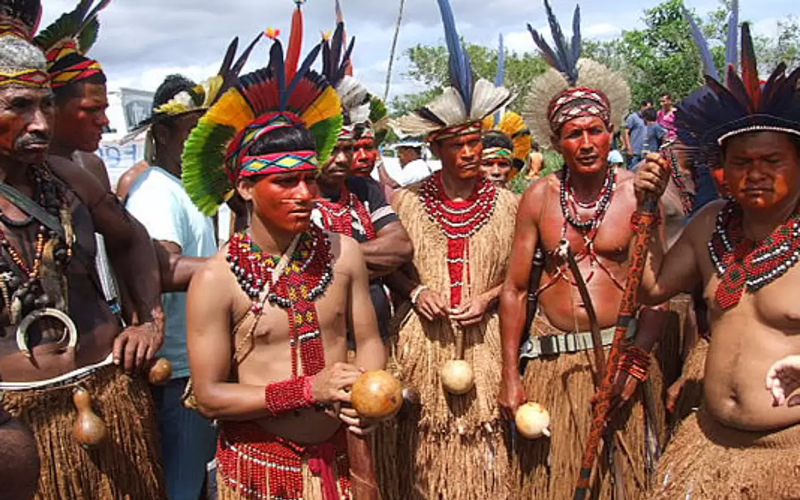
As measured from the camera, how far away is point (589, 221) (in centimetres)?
363

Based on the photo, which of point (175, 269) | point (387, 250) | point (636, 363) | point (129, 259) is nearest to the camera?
point (129, 259)

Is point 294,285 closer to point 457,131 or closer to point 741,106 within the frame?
point 457,131

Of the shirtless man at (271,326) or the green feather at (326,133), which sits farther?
the green feather at (326,133)

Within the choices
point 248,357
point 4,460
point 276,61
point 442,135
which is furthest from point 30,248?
point 442,135

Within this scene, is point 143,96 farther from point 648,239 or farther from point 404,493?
point 648,239

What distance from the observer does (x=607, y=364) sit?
327cm

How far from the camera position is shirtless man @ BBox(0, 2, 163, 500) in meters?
2.56

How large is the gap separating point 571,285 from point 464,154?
887 millimetres

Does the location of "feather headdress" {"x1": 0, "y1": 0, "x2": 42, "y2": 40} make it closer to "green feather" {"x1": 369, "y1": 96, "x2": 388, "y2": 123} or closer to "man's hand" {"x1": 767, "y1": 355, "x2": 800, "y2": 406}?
Answer: "green feather" {"x1": 369, "y1": 96, "x2": 388, "y2": 123}

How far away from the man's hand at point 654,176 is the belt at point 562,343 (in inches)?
32.4

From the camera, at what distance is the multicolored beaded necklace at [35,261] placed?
2.53 meters

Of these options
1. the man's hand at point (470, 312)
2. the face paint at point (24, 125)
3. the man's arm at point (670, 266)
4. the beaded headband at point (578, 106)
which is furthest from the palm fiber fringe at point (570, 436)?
the face paint at point (24, 125)

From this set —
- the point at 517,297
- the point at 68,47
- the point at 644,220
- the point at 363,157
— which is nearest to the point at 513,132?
the point at 363,157

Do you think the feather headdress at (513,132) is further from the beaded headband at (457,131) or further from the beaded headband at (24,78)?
the beaded headband at (24,78)
